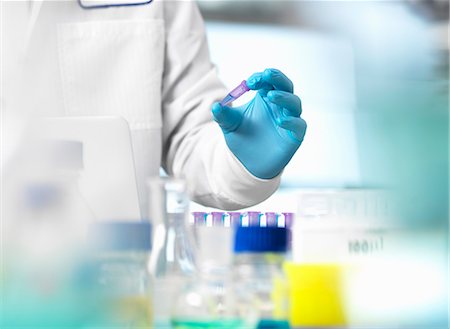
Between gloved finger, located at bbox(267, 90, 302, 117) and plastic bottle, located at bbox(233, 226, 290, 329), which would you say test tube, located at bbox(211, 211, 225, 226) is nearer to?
gloved finger, located at bbox(267, 90, 302, 117)

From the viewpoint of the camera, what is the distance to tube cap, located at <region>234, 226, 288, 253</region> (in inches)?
26.1

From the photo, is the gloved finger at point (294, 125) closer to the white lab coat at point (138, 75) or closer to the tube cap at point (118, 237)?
the white lab coat at point (138, 75)

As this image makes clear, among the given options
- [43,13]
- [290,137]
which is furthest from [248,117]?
[43,13]

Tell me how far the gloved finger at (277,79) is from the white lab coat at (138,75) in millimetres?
433

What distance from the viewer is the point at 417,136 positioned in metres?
0.92

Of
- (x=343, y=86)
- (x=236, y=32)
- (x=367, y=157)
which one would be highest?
(x=236, y=32)

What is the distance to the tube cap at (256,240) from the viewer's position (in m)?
0.66

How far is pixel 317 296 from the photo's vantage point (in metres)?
0.72

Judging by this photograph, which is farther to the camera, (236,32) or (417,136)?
(236,32)

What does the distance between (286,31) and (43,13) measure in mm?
1519

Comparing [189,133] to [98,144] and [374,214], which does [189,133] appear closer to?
[98,144]

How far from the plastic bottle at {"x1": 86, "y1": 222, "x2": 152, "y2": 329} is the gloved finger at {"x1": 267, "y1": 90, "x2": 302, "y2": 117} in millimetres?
460

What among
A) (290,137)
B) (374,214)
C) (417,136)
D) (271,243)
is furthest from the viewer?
(290,137)

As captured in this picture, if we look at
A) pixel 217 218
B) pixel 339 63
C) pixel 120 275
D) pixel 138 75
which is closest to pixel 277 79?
pixel 217 218
